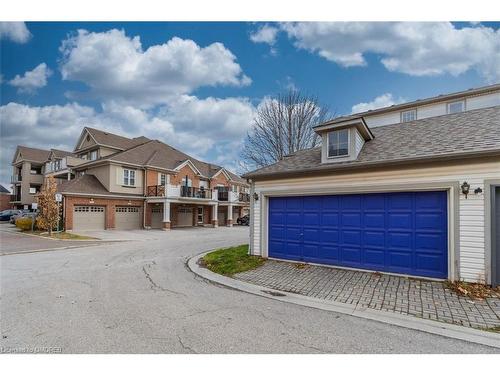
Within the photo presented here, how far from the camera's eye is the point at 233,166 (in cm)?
3145

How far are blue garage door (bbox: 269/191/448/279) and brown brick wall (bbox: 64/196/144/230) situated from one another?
17.3 m

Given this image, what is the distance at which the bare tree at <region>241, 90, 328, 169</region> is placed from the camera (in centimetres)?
2370

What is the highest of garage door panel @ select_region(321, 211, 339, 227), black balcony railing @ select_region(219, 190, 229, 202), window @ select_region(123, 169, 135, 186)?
window @ select_region(123, 169, 135, 186)

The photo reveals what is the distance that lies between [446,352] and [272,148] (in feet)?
72.7

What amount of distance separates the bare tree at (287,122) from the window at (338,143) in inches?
569

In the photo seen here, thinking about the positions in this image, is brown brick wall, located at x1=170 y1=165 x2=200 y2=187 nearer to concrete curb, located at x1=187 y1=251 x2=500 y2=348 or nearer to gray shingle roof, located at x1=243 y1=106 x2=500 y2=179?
gray shingle roof, located at x1=243 y1=106 x2=500 y2=179

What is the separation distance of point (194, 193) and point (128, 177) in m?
6.24

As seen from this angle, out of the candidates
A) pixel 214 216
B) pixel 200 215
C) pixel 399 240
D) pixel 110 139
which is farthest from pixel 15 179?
pixel 399 240

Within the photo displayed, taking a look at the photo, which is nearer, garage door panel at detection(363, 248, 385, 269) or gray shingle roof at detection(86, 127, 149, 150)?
garage door panel at detection(363, 248, 385, 269)

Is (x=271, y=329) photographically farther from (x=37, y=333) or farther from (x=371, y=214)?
(x=371, y=214)

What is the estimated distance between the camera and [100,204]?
2178 centimetres

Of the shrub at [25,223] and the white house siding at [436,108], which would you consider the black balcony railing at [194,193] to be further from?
the white house siding at [436,108]

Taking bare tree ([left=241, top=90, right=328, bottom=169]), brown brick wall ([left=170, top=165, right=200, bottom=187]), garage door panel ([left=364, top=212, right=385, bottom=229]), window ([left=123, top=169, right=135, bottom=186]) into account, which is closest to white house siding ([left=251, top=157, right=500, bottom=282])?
garage door panel ([left=364, top=212, right=385, bottom=229])

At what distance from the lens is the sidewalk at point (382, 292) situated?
194 inches
